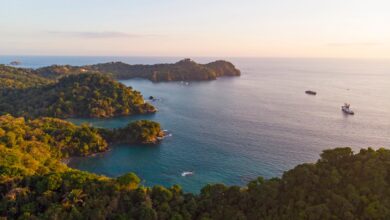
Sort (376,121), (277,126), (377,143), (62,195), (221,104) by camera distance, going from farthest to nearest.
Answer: (221,104) → (376,121) → (277,126) → (377,143) → (62,195)

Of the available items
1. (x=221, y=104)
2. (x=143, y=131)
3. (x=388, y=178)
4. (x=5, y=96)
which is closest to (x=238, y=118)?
(x=221, y=104)

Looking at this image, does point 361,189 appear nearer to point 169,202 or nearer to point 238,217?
point 238,217

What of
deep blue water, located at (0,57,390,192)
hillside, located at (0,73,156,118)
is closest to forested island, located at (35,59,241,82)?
deep blue water, located at (0,57,390,192)

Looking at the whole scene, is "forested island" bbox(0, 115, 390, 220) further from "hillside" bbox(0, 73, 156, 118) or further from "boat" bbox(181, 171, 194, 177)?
"hillside" bbox(0, 73, 156, 118)

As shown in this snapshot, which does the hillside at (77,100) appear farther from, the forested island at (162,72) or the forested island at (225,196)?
the forested island at (162,72)

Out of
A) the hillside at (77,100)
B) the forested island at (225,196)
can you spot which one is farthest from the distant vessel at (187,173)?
the hillside at (77,100)
